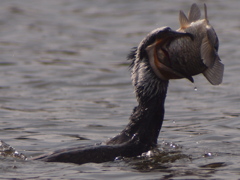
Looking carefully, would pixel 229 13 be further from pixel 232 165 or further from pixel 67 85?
pixel 232 165

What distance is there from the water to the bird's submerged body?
13 cm

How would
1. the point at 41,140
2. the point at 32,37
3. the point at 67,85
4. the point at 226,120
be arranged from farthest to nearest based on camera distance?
the point at 32,37 → the point at 67,85 → the point at 226,120 → the point at 41,140

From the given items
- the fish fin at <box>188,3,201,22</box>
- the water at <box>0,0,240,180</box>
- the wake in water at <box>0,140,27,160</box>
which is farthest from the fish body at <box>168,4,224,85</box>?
the wake in water at <box>0,140,27,160</box>

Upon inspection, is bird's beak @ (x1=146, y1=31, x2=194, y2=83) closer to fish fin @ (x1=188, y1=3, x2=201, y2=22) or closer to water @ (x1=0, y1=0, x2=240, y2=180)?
fish fin @ (x1=188, y1=3, x2=201, y2=22)

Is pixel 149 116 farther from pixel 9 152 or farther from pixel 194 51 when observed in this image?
pixel 9 152

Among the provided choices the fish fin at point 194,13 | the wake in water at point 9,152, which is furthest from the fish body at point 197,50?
the wake in water at point 9,152

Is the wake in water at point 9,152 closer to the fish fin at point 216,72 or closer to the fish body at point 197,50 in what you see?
the fish body at point 197,50

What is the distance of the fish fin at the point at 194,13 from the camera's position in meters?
6.90

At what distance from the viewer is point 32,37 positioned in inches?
661

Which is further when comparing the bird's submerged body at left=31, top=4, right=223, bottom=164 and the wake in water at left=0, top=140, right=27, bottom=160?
the wake in water at left=0, top=140, right=27, bottom=160

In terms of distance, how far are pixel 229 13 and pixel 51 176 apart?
12585 mm

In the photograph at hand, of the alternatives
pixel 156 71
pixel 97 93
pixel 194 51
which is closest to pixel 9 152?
pixel 156 71

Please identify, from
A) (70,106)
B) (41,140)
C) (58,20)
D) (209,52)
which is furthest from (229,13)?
(209,52)

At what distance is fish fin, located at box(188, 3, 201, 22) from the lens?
690 centimetres
